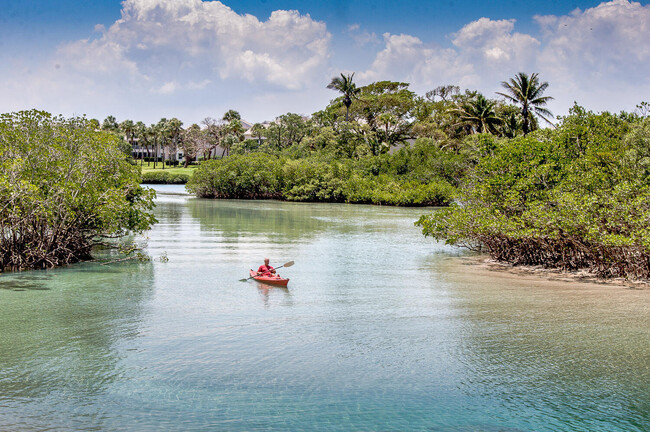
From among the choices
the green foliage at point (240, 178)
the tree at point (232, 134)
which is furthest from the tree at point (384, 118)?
the tree at point (232, 134)

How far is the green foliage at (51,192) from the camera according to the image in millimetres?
20406

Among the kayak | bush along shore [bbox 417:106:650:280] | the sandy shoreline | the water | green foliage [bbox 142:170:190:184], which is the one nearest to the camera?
the water

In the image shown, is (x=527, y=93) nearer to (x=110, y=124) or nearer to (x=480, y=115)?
(x=480, y=115)

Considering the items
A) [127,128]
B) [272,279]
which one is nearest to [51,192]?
[272,279]

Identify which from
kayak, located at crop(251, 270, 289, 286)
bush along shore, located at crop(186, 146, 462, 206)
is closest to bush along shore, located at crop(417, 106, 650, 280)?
kayak, located at crop(251, 270, 289, 286)

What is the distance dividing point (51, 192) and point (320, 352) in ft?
43.5

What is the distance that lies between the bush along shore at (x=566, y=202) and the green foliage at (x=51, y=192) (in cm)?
1433

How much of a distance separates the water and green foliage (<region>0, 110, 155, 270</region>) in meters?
1.33

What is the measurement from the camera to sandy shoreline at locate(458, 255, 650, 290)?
19445mm

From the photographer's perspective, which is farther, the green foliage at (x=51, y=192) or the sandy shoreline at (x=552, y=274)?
the green foliage at (x=51, y=192)

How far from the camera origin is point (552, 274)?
21.8m

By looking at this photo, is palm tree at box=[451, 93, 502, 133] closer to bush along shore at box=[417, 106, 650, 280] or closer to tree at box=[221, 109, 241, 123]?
bush along shore at box=[417, 106, 650, 280]

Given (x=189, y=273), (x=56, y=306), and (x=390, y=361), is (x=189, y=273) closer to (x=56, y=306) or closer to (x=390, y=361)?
(x=56, y=306)

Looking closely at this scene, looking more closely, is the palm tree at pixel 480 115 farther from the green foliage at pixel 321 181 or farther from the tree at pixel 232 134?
the tree at pixel 232 134
